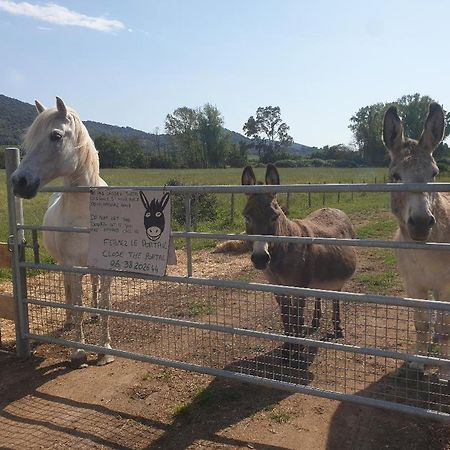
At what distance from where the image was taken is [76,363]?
4672 millimetres

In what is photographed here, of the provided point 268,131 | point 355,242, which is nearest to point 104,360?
point 355,242

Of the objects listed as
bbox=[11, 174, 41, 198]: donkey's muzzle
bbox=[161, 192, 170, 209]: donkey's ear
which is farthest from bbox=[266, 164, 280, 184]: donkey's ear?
bbox=[11, 174, 41, 198]: donkey's muzzle

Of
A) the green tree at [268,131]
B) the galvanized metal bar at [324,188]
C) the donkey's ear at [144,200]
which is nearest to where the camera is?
the galvanized metal bar at [324,188]

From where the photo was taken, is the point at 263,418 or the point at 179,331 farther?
the point at 179,331

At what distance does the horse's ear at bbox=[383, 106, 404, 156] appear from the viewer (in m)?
3.69

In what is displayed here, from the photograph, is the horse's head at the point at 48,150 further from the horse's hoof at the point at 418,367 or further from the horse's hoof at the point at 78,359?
the horse's hoof at the point at 418,367

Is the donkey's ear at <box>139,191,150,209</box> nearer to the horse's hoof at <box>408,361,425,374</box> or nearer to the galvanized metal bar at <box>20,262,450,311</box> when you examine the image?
the galvanized metal bar at <box>20,262,450,311</box>

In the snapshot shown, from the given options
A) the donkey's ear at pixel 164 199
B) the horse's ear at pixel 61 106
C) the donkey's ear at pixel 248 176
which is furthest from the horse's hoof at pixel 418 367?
the horse's ear at pixel 61 106

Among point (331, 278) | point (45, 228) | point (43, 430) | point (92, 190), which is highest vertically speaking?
point (92, 190)

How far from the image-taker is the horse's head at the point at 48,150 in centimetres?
402

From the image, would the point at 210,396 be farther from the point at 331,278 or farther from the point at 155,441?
the point at 331,278

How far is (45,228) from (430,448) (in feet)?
12.1

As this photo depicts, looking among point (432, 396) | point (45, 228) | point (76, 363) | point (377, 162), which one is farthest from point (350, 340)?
point (377, 162)

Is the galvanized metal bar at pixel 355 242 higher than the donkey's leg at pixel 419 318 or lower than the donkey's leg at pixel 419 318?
higher
